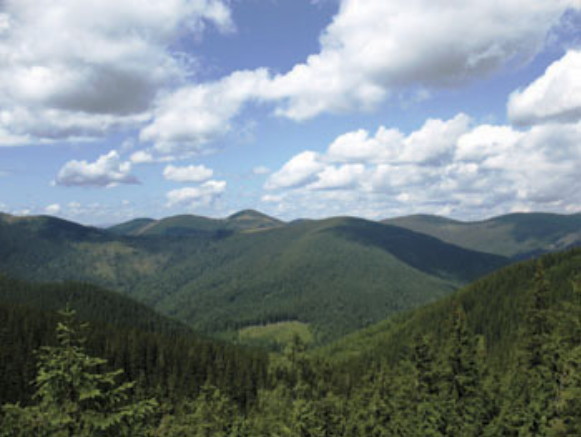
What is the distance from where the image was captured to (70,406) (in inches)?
613

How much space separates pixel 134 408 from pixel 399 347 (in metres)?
197

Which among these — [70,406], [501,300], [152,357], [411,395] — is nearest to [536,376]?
[411,395]

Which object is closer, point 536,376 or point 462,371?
point 536,376

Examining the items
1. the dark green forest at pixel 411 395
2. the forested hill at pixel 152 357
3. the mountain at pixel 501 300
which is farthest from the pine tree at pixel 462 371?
the mountain at pixel 501 300

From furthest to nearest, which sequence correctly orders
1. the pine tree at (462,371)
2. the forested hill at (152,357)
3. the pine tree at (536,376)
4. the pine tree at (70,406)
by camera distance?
the forested hill at (152,357) → the pine tree at (462,371) → the pine tree at (536,376) → the pine tree at (70,406)

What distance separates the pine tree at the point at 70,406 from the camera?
1520 cm

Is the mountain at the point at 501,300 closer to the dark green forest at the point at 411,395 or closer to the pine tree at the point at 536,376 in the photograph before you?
the dark green forest at the point at 411,395

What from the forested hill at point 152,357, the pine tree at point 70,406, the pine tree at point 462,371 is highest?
the pine tree at point 70,406

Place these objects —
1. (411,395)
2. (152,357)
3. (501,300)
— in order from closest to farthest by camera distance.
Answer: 1. (411,395)
2. (152,357)
3. (501,300)

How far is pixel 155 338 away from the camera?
156m

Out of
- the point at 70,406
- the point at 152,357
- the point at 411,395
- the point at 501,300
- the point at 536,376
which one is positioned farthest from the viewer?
the point at 501,300

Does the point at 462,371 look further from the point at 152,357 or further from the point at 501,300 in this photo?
the point at 501,300

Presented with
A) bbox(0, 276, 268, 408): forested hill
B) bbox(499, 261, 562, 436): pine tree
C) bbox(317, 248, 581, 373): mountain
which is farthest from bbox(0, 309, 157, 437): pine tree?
bbox(317, 248, 581, 373): mountain

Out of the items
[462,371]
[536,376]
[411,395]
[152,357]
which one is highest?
[462,371]
